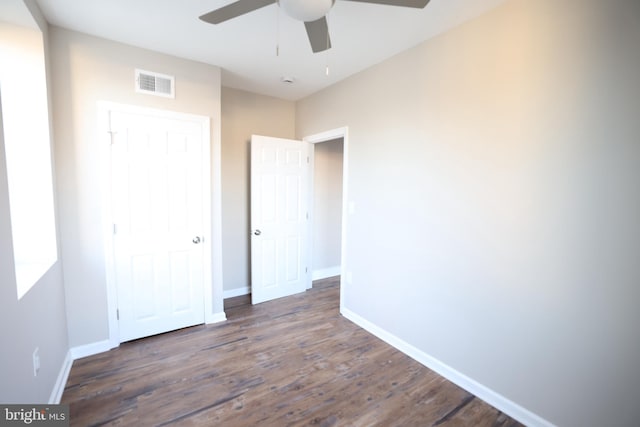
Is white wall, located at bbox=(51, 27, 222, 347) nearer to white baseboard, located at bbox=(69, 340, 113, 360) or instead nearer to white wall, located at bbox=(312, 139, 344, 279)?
white baseboard, located at bbox=(69, 340, 113, 360)

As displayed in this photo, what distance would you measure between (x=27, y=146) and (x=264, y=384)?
2455mm

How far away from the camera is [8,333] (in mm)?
1295

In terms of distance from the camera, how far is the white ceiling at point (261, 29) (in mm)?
1930

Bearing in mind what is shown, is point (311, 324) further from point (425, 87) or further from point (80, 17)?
point (80, 17)

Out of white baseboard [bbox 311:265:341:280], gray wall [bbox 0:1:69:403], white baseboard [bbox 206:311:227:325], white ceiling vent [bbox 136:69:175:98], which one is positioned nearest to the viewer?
gray wall [bbox 0:1:69:403]

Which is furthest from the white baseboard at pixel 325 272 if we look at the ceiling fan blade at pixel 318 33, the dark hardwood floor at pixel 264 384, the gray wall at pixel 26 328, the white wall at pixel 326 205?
the ceiling fan blade at pixel 318 33

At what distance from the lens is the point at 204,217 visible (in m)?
2.95

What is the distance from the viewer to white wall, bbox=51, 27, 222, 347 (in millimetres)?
2289

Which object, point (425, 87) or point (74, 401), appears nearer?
point (74, 401)

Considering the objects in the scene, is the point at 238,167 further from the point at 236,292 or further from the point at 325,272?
the point at 325,272

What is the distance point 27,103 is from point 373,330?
342 cm

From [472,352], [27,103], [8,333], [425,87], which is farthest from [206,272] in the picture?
[425,87]

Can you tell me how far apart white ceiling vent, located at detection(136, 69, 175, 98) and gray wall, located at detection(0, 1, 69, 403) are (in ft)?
2.07

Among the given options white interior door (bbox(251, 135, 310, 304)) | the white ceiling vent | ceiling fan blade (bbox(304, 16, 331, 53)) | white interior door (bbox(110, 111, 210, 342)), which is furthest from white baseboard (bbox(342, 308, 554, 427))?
the white ceiling vent
